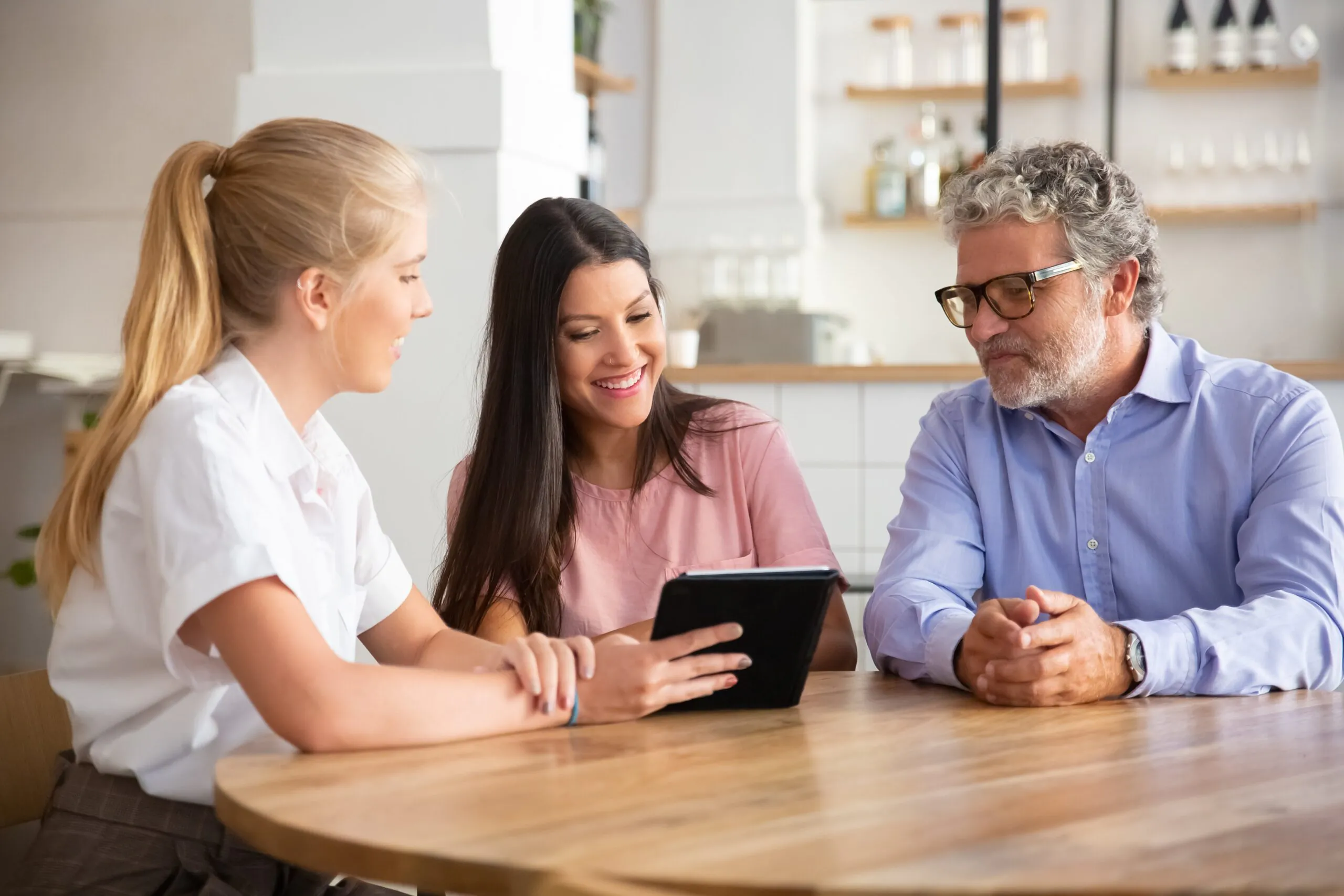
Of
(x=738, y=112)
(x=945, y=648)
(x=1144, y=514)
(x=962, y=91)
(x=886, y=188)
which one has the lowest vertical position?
(x=945, y=648)

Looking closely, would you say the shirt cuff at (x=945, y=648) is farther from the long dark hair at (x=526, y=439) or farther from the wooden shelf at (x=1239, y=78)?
the wooden shelf at (x=1239, y=78)

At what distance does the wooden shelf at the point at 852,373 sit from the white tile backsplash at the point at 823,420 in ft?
0.09

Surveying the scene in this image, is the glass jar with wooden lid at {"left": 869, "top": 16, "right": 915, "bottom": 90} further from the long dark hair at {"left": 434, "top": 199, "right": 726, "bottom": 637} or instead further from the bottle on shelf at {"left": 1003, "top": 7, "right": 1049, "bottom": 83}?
the long dark hair at {"left": 434, "top": 199, "right": 726, "bottom": 637}

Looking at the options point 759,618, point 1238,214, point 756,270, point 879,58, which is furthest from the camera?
point 879,58

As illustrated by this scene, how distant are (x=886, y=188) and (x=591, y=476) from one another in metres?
4.40

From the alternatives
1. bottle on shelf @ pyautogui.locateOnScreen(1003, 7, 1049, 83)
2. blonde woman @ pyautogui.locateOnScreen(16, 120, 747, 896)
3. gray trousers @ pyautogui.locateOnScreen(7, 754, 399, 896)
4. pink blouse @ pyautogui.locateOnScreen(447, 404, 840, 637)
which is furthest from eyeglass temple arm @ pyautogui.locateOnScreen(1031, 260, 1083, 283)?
bottle on shelf @ pyautogui.locateOnScreen(1003, 7, 1049, 83)

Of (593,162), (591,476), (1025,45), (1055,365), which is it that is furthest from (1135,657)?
(1025,45)

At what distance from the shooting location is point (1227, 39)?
5773mm

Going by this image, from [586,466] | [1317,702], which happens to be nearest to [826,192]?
[586,466]

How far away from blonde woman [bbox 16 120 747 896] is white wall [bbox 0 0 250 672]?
1.78m

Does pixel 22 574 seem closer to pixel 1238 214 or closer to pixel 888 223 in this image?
pixel 888 223

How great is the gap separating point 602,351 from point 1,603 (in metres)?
2.30

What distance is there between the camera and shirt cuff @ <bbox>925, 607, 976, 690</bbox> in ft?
4.94

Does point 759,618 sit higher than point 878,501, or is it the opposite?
point 759,618
